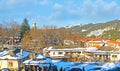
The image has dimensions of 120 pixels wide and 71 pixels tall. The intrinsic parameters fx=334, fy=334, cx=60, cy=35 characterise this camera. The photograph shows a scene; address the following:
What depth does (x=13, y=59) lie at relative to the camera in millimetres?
38938

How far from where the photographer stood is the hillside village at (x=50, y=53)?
34.3 metres

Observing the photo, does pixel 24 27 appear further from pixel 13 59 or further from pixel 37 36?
pixel 13 59

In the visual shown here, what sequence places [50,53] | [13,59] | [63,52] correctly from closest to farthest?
[13,59] < [63,52] < [50,53]

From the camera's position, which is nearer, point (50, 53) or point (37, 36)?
point (50, 53)

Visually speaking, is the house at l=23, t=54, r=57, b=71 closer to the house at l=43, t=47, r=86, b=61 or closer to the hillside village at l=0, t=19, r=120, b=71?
the hillside village at l=0, t=19, r=120, b=71

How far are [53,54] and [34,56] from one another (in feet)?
60.6

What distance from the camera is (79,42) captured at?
75875mm

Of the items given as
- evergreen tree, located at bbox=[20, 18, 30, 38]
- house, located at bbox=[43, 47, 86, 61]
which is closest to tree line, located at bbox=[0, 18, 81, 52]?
evergreen tree, located at bbox=[20, 18, 30, 38]

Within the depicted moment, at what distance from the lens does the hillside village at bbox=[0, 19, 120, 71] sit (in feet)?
112

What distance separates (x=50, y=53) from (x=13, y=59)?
1583 centimetres

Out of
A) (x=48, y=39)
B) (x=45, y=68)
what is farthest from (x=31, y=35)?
(x=45, y=68)

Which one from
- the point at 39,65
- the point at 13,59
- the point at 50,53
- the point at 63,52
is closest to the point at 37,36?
the point at 50,53

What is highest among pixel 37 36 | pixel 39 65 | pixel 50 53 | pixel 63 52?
pixel 37 36

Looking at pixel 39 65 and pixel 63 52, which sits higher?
pixel 63 52
